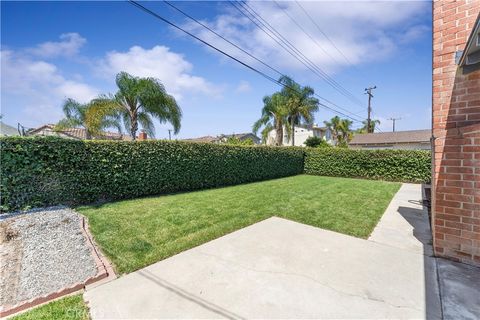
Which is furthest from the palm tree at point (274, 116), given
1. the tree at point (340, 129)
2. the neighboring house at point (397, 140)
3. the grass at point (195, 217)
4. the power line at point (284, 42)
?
the tree at point (340, 129)

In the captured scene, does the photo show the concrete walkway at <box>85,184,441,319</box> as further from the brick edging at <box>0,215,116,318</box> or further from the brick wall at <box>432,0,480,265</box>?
the brick wall at <box>432,0,480,265</box>

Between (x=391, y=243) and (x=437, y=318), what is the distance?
6.86 ft

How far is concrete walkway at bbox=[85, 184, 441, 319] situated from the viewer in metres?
2.26

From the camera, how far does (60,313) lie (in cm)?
224

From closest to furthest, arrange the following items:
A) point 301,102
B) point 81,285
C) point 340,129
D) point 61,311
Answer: point 61,311 < point 81,285 < point 301,102 < point 340,129

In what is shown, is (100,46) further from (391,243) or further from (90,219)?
(391,243)

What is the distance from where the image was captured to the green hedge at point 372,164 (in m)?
12.8

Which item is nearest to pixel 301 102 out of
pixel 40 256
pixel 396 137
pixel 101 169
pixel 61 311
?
pixel 396 137

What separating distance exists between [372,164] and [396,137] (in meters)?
17.4

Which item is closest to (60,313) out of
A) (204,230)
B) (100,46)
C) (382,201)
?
(204,230)

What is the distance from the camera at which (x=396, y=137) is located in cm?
2753

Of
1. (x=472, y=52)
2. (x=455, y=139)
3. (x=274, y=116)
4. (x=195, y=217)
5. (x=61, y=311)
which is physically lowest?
(x=61, y=311)

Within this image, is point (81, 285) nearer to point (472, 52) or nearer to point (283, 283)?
point (283, 283)

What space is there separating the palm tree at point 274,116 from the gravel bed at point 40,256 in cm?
1988
